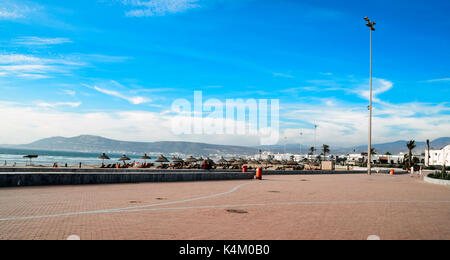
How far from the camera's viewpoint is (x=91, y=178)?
685 inches

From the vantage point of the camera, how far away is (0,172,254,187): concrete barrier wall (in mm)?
14594

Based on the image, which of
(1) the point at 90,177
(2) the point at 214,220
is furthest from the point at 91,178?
(2) the point at 214,220

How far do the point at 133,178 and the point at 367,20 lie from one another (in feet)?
99.3

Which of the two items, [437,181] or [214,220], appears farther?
[437,181]

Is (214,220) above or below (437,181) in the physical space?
above

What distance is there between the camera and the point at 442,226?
8070 mm

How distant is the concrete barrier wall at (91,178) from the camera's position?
47.9 ft

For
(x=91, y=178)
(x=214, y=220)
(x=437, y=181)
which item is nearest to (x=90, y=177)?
(x=91, y=178)

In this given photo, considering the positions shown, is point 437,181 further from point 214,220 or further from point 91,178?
point 91,178

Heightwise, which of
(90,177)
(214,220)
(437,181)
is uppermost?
(90,177)

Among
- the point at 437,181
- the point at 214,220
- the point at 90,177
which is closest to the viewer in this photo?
the point at 214,220

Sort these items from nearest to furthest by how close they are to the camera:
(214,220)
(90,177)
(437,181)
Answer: (214,220)
(90,177)
(437,181)
